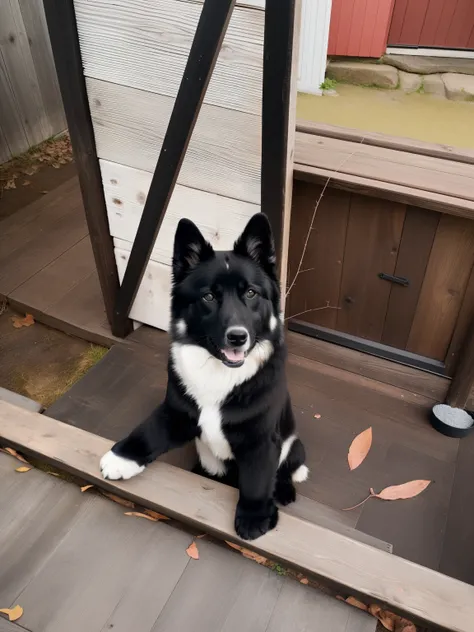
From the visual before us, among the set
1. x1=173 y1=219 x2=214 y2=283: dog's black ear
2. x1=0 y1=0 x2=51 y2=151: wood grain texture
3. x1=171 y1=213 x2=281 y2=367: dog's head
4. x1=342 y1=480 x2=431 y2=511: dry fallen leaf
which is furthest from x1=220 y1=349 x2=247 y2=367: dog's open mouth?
x1=0 y1=0 x2=51 y2=151: wood grain texture

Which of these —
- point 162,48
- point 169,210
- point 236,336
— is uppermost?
point 162,48

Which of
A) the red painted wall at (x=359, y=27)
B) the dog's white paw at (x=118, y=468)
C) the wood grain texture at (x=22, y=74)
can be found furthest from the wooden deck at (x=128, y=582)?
the red painted wall at (x=359, y=27)

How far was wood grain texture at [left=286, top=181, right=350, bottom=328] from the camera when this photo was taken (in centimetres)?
247

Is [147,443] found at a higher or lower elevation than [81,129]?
lower

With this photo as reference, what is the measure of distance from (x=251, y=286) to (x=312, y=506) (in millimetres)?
1078

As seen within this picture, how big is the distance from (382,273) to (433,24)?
14.4ft

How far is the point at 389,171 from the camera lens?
7.74ft

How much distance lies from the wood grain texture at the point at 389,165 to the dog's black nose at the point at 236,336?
1234 millimetres

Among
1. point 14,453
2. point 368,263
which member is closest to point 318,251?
point 368,263

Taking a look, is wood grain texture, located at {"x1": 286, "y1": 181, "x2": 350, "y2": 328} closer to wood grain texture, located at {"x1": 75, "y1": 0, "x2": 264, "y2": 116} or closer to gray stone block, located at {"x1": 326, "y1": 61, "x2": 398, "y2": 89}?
wood grain texture, located at {"x1": 75, "y1": 0, "x2": 264, "y2": 116}

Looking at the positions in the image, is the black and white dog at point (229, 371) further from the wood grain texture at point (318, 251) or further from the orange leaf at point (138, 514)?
the wood grain texture at point (318, 251)

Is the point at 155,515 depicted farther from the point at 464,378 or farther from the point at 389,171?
the point at 389,171

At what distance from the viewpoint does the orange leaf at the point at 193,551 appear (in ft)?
6.04

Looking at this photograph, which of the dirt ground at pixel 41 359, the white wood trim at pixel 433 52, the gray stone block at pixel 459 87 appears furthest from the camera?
the white wood trim at pixel 433 52
